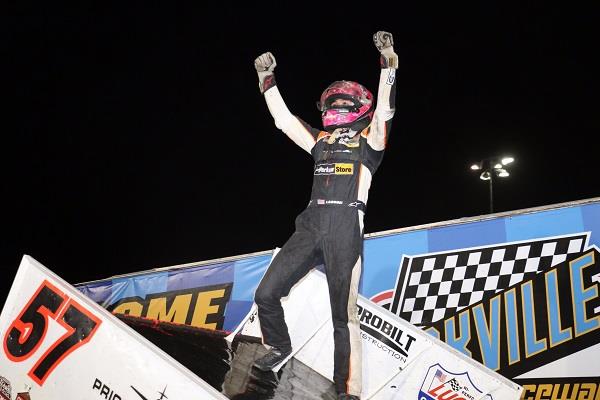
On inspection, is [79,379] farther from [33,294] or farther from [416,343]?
[416,343]

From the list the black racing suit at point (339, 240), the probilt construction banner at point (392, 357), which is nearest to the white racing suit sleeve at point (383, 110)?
the black racing suit at point (339, 240)

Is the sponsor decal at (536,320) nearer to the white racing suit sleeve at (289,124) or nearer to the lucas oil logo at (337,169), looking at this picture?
the lucas oil logo at (337,169)

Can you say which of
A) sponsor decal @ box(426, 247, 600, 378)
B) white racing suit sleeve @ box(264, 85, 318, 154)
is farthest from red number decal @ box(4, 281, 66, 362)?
sponsor decal @ box(426, 247, 600, 378)

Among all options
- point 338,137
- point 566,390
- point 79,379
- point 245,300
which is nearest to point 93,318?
point 79,379

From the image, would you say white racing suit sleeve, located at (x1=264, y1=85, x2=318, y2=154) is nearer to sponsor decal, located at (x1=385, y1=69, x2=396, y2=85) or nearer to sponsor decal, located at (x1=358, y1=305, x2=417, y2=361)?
sponsor decal, located at (x1=385, y1=69, x2=396, y2=85)

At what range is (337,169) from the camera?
11.2ft

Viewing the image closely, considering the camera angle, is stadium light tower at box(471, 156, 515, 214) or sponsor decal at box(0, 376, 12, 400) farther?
stadium light tower at box(471, 156, 515, 214)

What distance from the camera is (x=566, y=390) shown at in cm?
416

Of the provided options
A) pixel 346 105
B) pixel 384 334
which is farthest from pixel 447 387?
pixel 346 105

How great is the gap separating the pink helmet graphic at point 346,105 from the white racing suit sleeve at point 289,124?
17 centimetres

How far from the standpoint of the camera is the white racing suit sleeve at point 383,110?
3248 mm

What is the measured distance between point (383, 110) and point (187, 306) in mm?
4999

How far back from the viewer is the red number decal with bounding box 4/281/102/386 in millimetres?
2381

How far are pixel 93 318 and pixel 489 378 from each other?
2.36 m
